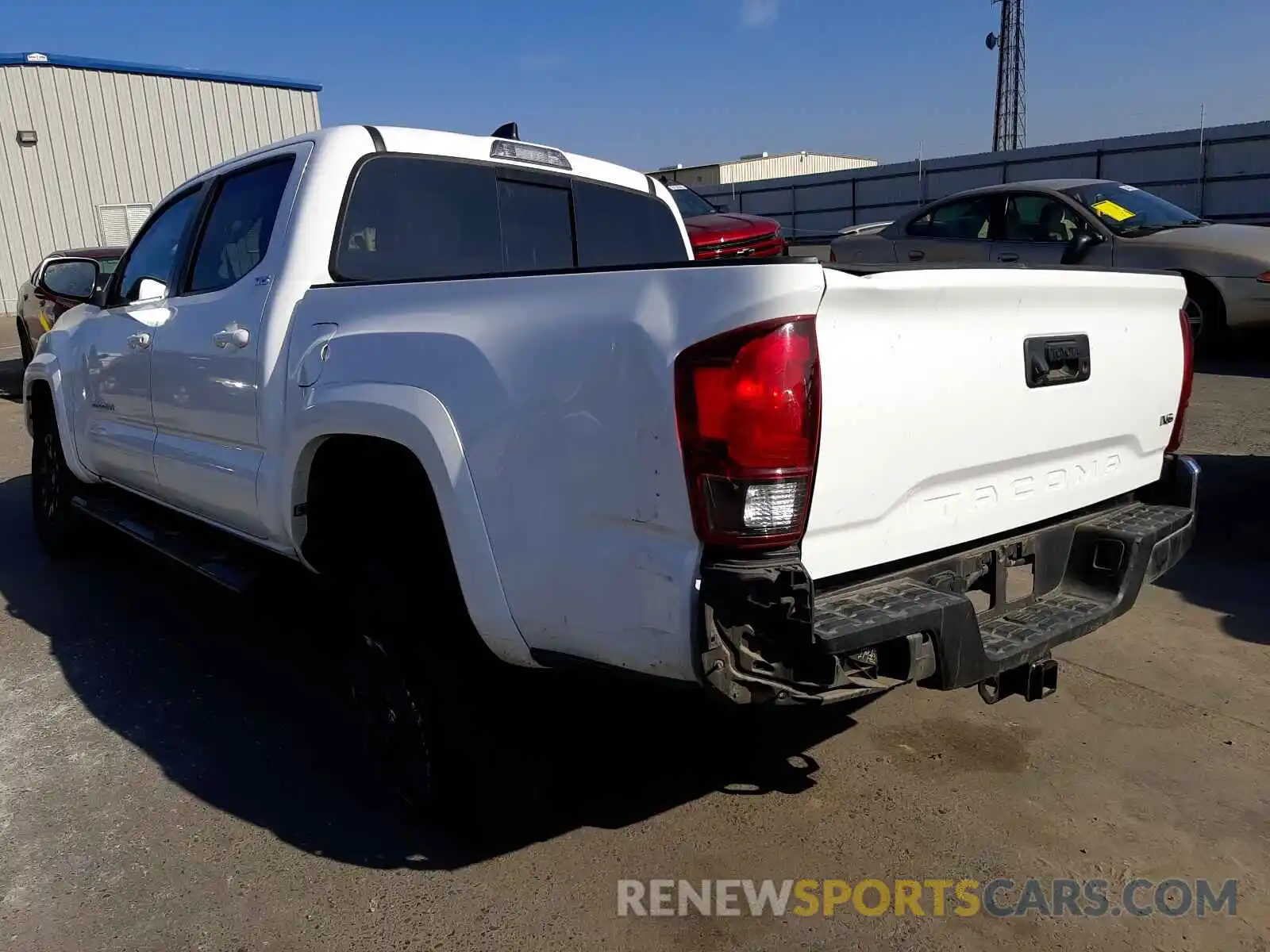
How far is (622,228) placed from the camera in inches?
170

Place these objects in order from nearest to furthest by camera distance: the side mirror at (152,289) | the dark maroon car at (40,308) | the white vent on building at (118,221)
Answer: the side mirror at (152,289)
the dark maroon car at (40,308)
the white vent on building at (118,221)

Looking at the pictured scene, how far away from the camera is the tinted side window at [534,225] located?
3850 millimetres

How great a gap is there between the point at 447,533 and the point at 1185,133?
1986 centimetres

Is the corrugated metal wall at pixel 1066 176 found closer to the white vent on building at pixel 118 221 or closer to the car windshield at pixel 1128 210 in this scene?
the car windshield at pixel 1128 210

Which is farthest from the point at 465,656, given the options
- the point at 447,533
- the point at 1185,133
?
the point at 1185,133

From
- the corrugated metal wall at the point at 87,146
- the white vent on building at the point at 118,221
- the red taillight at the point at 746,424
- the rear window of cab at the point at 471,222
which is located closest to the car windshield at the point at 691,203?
the rear window of cab at the point at 471,222

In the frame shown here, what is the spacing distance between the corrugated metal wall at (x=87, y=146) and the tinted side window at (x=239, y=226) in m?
21.1

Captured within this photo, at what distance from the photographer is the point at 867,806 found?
10.1 ft

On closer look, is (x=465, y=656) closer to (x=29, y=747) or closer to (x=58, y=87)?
(x=29, y=747)

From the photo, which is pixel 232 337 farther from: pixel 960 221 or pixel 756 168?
pixel 756 168

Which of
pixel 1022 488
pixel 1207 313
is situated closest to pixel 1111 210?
pixel 1207 313

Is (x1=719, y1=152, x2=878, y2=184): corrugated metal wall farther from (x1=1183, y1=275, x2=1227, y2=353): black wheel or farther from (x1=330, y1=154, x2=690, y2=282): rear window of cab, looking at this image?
(x1=330, y1=154, x2=690, y2=282): rear window of cab

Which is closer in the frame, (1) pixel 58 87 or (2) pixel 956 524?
(2) pixel 956 524

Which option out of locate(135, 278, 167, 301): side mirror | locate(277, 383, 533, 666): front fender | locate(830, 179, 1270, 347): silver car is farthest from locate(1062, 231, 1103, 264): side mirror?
locate(277, 383, 533, 666): front fender
